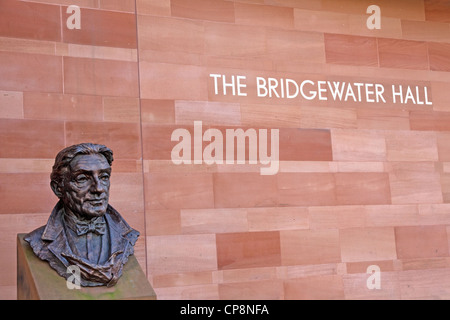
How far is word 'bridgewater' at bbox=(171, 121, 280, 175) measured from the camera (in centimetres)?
693

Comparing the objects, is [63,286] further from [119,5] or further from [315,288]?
[119,5]

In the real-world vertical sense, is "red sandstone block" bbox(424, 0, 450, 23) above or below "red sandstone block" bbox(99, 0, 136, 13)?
above

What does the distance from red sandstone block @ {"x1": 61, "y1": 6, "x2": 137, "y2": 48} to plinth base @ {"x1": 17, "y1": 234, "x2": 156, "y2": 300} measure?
2691 mm

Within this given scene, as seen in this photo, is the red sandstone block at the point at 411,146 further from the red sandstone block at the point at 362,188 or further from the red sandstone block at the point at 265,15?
the red sandstone block at the point at 265,15

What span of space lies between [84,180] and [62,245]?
0.50 m

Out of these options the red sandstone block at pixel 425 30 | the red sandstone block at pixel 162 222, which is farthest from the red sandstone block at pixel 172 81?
the red sandstone block at pixel 425 30

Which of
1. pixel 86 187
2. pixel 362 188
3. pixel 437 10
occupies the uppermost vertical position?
pixel 437 10

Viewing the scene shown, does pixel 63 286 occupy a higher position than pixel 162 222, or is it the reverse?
pixel 162 222

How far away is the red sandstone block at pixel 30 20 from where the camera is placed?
651 centimetres

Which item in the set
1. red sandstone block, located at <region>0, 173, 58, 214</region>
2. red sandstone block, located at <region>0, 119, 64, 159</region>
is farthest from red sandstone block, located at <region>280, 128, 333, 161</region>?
red sandstone block, located at <region>0, 173, 58, 214</region>

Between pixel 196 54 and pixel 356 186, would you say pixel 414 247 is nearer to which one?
pixel 356 186

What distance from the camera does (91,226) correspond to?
192 inches

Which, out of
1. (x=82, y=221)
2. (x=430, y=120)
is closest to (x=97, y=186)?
(x=82, y=221)

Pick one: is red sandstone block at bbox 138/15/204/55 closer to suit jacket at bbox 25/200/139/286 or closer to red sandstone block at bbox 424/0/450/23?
suit jacket at bbox 25/200/139/286
